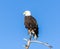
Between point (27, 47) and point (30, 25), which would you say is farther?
point (30, 25)

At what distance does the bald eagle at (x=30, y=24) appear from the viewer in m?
9.19

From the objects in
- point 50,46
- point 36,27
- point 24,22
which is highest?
point 24,22

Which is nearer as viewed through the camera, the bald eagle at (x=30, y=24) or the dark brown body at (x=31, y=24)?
the bald eagle at (x=30, y=24)

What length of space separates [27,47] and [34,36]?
1140mm

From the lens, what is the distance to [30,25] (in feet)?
32.2

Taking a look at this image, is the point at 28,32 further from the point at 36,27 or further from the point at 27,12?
the point at 27,12

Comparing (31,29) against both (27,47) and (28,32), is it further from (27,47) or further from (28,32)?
(27,47)

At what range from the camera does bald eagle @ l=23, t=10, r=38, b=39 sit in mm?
9195

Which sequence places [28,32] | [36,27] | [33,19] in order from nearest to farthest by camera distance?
[28,32], [36,27], [33,19]

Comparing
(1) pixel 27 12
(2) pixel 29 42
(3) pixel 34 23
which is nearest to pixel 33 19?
(3) pixel 34 23

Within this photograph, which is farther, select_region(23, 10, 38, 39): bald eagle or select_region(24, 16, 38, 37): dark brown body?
select_region(24, 16, 38, 37): dark brown body

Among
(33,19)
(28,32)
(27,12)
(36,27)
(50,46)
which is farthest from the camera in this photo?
(27,12)

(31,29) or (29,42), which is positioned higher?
(31,29)

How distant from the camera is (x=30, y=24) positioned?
10.1 meters
